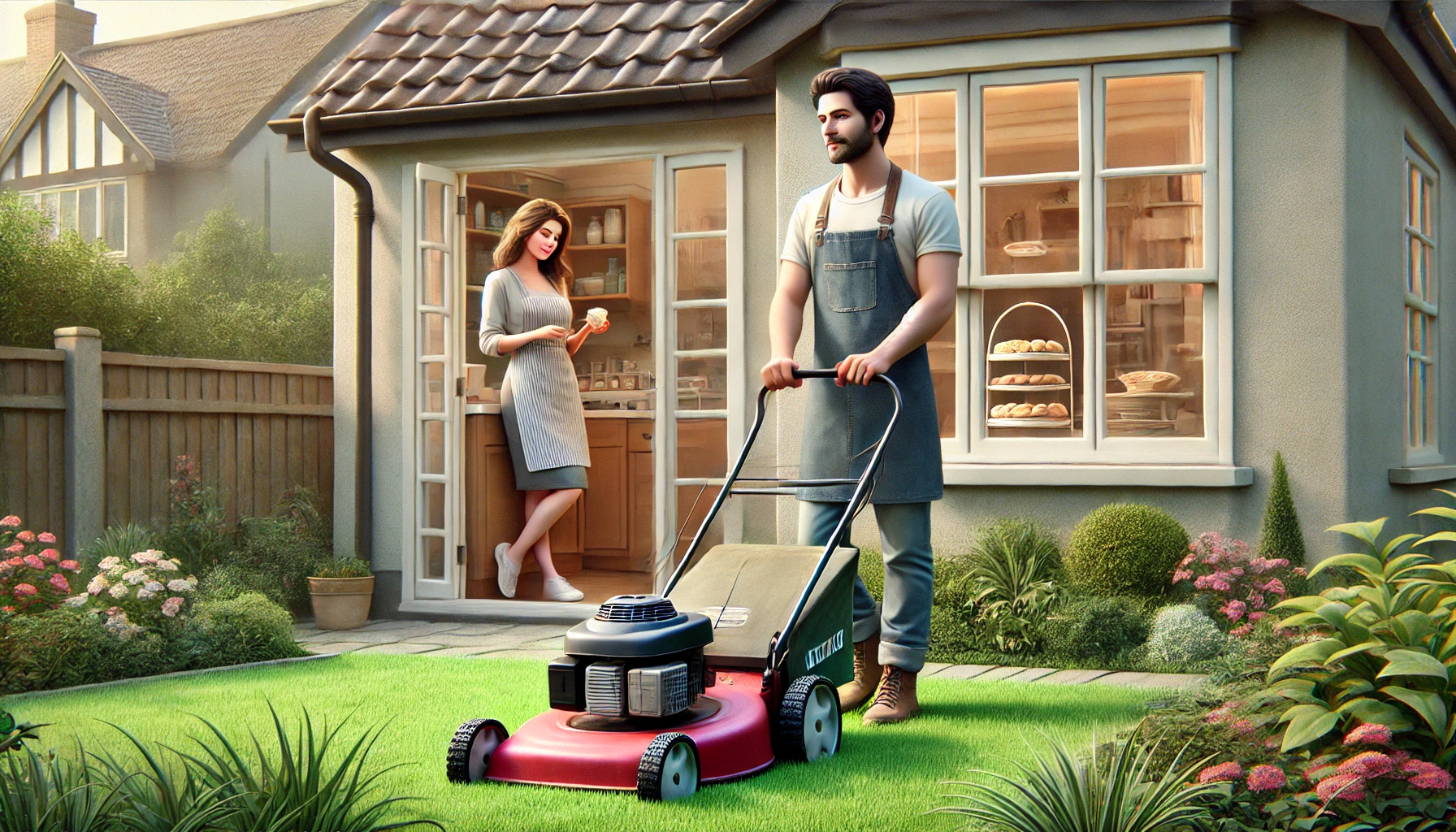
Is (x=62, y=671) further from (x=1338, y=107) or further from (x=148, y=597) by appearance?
(x=1338, y=107)

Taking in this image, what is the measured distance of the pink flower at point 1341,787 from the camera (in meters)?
2.53

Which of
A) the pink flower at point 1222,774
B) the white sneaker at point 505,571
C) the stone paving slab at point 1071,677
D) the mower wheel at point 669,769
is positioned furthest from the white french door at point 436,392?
the pink flower at point 1222,774

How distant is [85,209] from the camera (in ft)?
76.1

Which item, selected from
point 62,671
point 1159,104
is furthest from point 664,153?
point 62,671

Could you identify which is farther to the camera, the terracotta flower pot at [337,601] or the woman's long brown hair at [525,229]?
the woman's long brown hair at [525,229]

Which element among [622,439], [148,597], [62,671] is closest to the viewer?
[62,671]

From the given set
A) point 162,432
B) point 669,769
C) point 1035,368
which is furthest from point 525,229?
point 669,769

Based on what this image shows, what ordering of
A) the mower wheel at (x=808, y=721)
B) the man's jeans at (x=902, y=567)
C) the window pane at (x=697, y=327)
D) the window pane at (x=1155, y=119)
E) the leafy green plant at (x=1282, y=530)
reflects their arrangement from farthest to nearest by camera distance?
the window pane at (x=697, y=327) < the window pane at (x=1155, y=119) < the leafy green plant at (x=1282, y=530) < the man's jeans at (x=902, y=567) < the mower wheel at (x=808, y=721)

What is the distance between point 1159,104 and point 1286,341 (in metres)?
1.21

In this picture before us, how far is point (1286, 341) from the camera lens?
5852mm

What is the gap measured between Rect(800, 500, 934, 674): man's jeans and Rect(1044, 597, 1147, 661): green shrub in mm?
1424

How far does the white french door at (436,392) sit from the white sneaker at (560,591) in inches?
20.0

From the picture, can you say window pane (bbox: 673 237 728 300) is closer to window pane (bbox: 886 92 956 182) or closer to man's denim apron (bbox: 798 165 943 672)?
window pane (bbox: 886 92 956 182)

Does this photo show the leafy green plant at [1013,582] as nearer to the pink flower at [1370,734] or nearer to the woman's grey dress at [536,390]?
the woman's grey dress at [536,390]
